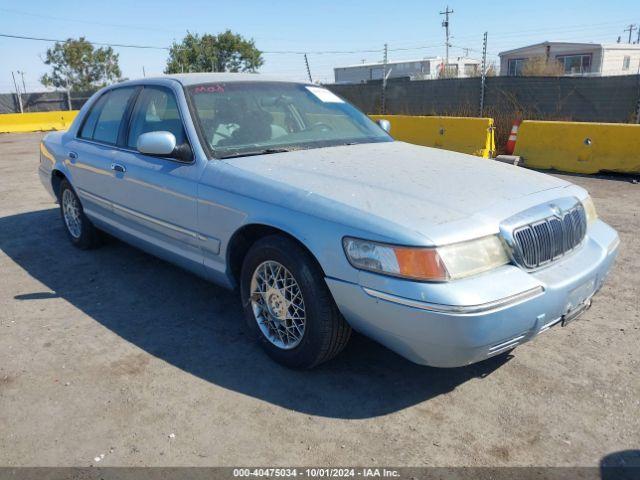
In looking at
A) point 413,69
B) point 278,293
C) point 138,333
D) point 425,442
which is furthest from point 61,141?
point 413,69

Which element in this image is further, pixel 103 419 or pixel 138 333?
Result: pixel 138 333

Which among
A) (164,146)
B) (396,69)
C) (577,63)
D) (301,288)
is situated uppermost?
(396,69)

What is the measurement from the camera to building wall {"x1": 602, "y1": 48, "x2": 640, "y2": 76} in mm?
38594

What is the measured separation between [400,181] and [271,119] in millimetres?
1307

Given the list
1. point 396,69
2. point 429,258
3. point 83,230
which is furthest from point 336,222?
point 396,69

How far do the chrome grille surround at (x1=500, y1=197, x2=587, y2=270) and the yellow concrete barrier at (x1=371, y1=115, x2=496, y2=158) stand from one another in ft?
22.0

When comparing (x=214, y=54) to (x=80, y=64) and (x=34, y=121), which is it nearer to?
(x=80, y=64)

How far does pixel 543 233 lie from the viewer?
9.32 feet

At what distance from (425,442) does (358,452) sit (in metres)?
0.33

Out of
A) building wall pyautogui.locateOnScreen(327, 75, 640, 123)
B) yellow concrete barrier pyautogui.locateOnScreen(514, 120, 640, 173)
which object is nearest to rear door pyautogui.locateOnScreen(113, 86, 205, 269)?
yellow concrete barrier pyautogui.locateOnScreen(514, 120, 640, 173)

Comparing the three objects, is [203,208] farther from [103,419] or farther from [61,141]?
[61,141]

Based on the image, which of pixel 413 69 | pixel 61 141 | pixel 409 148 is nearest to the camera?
pixel 409 148

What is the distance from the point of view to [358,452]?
2.57 m

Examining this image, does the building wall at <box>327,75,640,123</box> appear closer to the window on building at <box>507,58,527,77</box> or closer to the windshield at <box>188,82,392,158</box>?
the windshield at <box>188,82,392,158</box>
